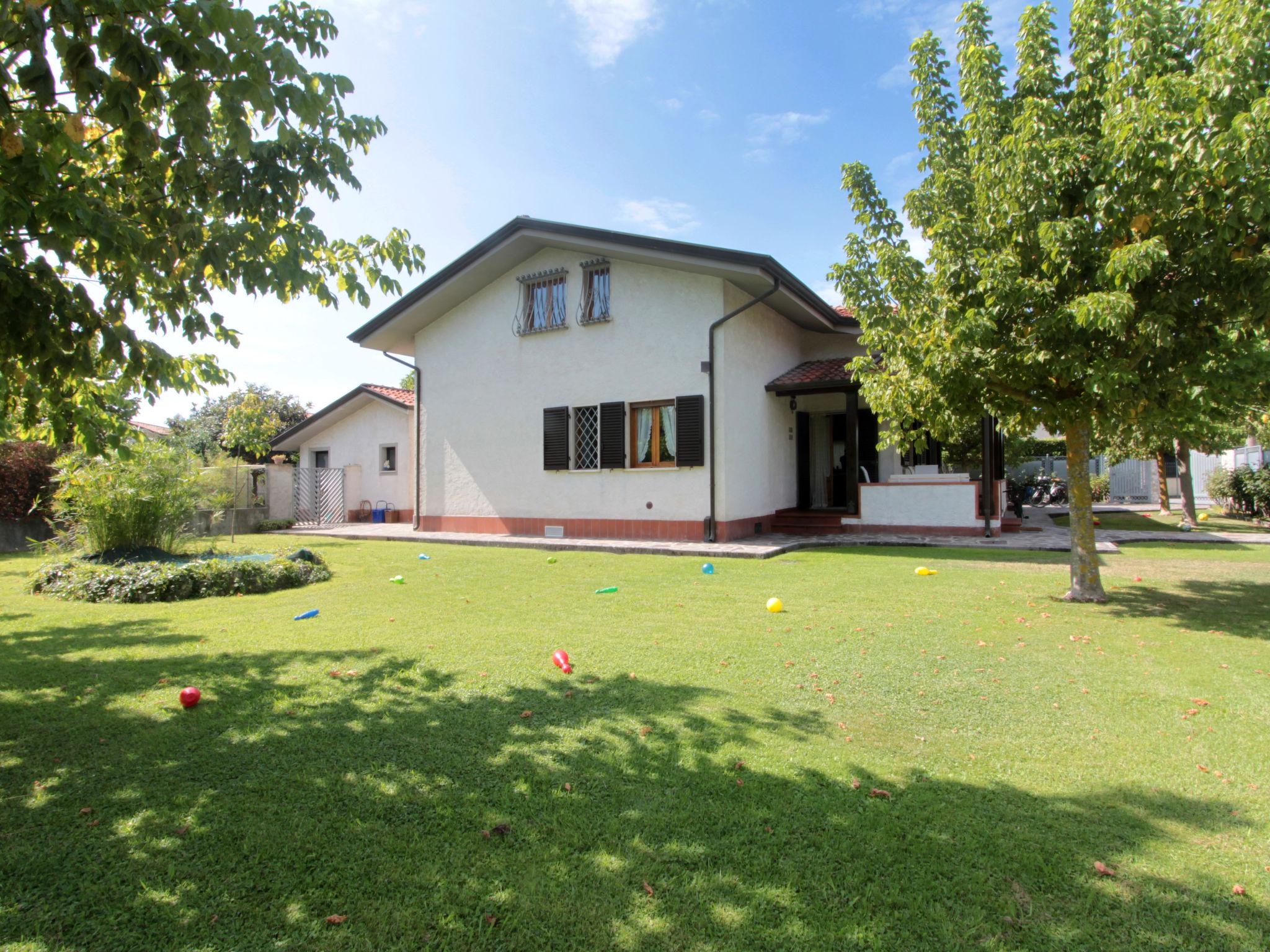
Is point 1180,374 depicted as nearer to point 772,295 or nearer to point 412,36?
point 412,36

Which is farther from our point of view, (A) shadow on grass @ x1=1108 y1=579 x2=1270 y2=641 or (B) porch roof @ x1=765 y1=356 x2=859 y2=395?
(B) porch roof @ x1=765 y1=356 x2=859 y2=395

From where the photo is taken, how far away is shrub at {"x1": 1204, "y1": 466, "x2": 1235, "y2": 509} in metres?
18.8

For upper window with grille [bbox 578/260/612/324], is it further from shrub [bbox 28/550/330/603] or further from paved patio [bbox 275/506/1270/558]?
shrub [bbox 28/550/330/603]

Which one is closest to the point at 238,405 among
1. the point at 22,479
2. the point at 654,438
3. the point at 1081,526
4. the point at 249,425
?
the point at 249,425

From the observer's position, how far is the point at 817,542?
12.5 m

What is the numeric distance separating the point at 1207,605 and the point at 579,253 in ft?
39.5

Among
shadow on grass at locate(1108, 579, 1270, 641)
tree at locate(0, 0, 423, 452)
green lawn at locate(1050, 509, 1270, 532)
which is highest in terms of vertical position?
tree at locate(0, 0, 423, 452)

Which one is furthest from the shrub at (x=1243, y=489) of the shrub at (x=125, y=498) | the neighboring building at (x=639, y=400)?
the shrub at (x=125, y=498)

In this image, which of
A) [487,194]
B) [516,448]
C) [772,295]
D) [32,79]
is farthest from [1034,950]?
[516,448]

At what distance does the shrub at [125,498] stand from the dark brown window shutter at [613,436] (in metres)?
7.27

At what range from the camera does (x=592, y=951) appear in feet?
6.24

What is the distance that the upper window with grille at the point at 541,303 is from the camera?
14773mm

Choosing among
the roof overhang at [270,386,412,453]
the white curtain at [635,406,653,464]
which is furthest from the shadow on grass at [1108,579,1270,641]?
the roof overhang at [270,386,412,453]

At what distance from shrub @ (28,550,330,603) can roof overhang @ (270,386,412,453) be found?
11608mm
